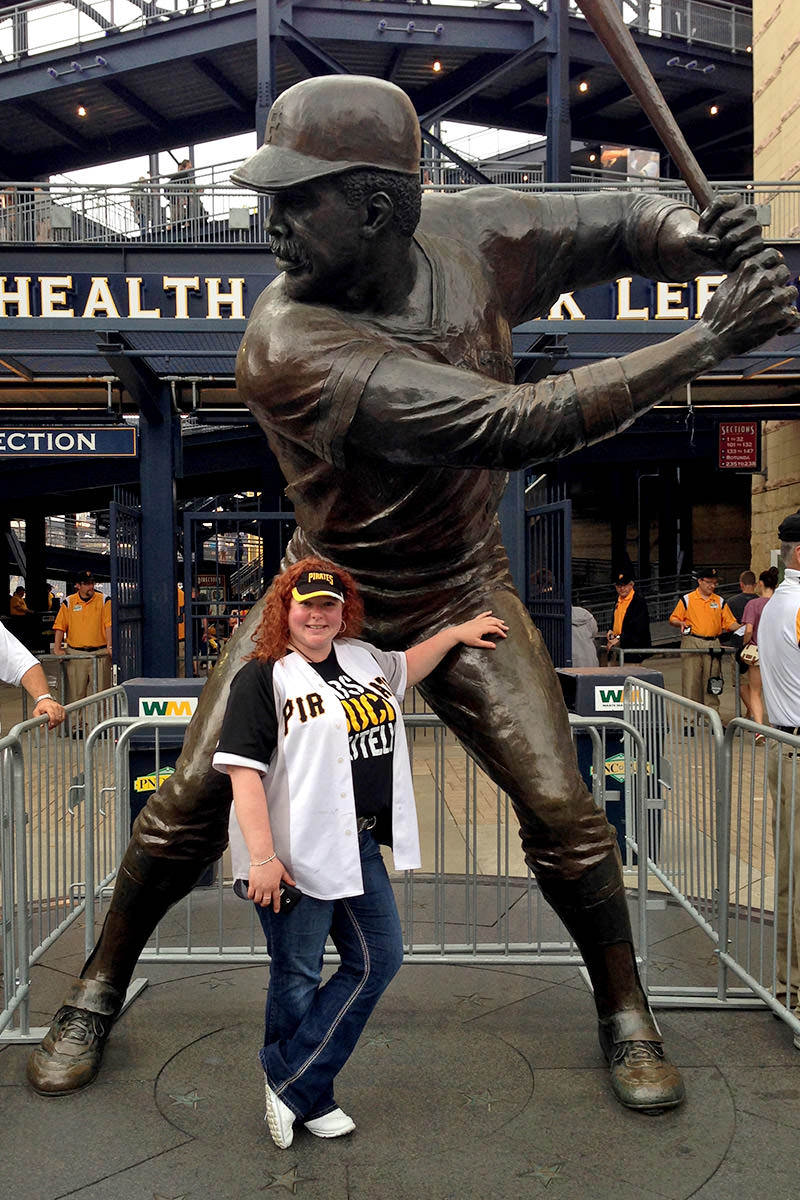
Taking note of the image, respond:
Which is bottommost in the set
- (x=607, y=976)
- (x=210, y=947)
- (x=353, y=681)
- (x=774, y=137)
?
(x=210, y=947)

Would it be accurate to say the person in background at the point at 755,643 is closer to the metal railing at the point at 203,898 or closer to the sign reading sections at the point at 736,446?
the metal railing at the point at 203,898

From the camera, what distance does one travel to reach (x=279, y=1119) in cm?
273

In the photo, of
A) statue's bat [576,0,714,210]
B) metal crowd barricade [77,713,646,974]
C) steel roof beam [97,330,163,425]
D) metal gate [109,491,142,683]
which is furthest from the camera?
metal gate [109,491,142,683]

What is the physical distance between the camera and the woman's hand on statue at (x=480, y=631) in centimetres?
294

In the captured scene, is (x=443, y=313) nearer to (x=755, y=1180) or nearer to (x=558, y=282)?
(x=558, y=282)

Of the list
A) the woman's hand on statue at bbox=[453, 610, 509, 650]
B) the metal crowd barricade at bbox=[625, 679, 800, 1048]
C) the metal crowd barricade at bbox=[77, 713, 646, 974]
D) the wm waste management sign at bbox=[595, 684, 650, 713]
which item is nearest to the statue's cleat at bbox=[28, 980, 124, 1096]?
the metal crowd barricade at bbox=[77, 713, 646, 974]

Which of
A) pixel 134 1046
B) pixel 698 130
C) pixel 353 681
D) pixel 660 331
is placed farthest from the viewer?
pixel 698 130

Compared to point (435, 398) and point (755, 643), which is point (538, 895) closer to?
point (435, 398)

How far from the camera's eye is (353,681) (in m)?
2.70

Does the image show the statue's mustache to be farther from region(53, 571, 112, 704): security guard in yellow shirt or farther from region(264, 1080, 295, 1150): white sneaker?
region(53, 571, 112, 704): security guard in yellow shirt

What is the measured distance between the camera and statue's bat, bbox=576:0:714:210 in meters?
2.20

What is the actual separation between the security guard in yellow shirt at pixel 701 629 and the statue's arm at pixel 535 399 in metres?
8.28

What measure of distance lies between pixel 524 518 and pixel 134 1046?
284 inches

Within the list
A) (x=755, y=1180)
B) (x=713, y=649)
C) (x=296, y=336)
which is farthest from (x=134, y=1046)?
(x=713, y=649)
